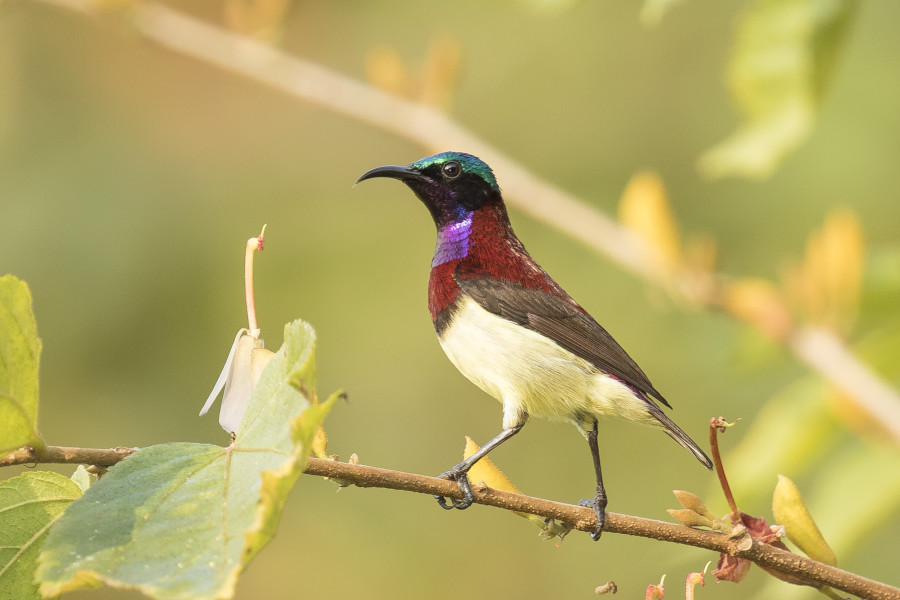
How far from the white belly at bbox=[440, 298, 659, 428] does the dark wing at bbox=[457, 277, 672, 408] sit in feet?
0.08

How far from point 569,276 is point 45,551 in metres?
5.42

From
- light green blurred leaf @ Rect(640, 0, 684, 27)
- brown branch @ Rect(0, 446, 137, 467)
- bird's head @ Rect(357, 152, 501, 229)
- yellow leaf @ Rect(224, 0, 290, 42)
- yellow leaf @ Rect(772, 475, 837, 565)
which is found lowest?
brown branch @ Rect(0, 446, 137, 467)

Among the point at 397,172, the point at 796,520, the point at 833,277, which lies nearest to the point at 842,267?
the point at 833,277

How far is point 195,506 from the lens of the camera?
1.44m

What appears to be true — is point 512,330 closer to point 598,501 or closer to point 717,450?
point 598,501

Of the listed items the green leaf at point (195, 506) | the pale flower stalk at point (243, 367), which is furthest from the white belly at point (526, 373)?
the green leaf at point (195, 506)

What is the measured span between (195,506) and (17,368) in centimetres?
37

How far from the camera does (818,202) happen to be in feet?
21.5

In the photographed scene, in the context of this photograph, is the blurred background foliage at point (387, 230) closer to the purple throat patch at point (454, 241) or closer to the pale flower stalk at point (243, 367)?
the purple throat patch at point (454, 241)

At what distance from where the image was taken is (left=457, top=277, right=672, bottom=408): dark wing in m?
2.80

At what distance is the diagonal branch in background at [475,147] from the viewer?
2.57 m

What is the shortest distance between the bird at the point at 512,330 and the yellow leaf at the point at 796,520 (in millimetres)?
799

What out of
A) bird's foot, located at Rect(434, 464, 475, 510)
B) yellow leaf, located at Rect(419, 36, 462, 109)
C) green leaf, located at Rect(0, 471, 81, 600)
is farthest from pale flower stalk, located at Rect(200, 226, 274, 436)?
yellow leaf, located at Rect(419, 36, 462, 109)

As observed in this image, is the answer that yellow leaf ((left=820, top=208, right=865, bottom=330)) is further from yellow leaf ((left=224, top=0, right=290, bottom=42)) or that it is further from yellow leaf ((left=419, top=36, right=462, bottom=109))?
yellow leaf ((left=224, top=0, right=290, bottom=42))
